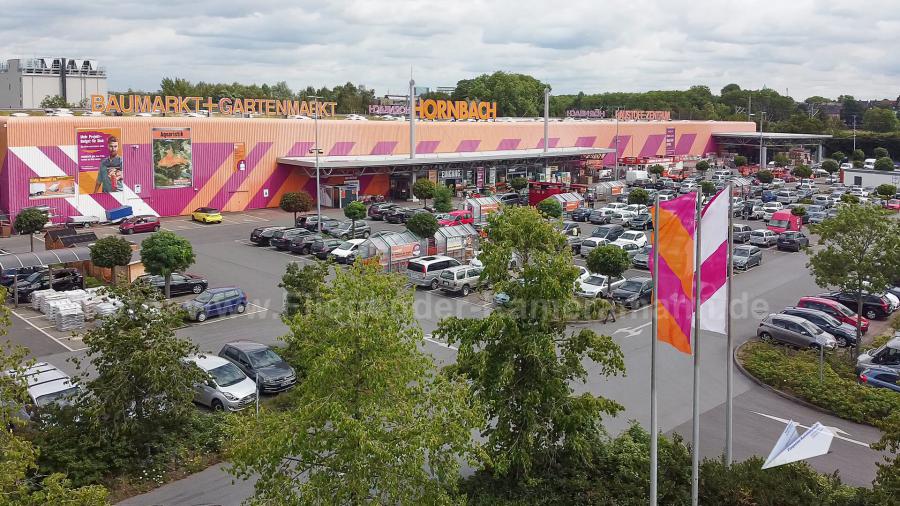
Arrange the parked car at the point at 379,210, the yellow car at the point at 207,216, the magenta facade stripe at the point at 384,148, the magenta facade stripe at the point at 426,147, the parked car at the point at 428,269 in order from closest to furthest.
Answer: the parked car at the point at 428,269
the yellow car at the point at 207,216
the parked car at the point at 379,210
the magenta facade stripe at the point at 384,148
the magenta facade stripe at the point at 426,147

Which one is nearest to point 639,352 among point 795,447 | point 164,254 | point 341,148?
point 795,447

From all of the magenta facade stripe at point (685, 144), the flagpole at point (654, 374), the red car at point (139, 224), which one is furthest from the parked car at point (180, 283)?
the magenta facade stripe at point (685, 144)

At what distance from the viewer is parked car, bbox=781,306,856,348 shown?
24953mm

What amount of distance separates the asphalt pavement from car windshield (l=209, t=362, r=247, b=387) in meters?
3.18

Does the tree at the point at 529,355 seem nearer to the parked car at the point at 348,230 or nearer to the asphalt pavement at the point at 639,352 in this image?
the asphalt pavement at the point at 639,352

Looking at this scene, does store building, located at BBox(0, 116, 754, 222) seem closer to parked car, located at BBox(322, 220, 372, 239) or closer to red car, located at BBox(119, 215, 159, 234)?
red car, located at BBox(119, 215, 159, 234)

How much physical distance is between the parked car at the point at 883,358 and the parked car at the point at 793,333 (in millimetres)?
1475

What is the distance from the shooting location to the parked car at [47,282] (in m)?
28.9

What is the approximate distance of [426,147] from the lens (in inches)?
2576

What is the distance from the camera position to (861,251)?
23.5 m

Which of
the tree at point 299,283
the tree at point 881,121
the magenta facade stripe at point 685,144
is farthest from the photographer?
the tree at point 881,121

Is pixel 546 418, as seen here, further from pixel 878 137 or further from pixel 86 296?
pixel 878 137

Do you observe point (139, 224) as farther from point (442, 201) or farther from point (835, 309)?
point (835, 309)

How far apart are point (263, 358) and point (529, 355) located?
1032 centimetres
